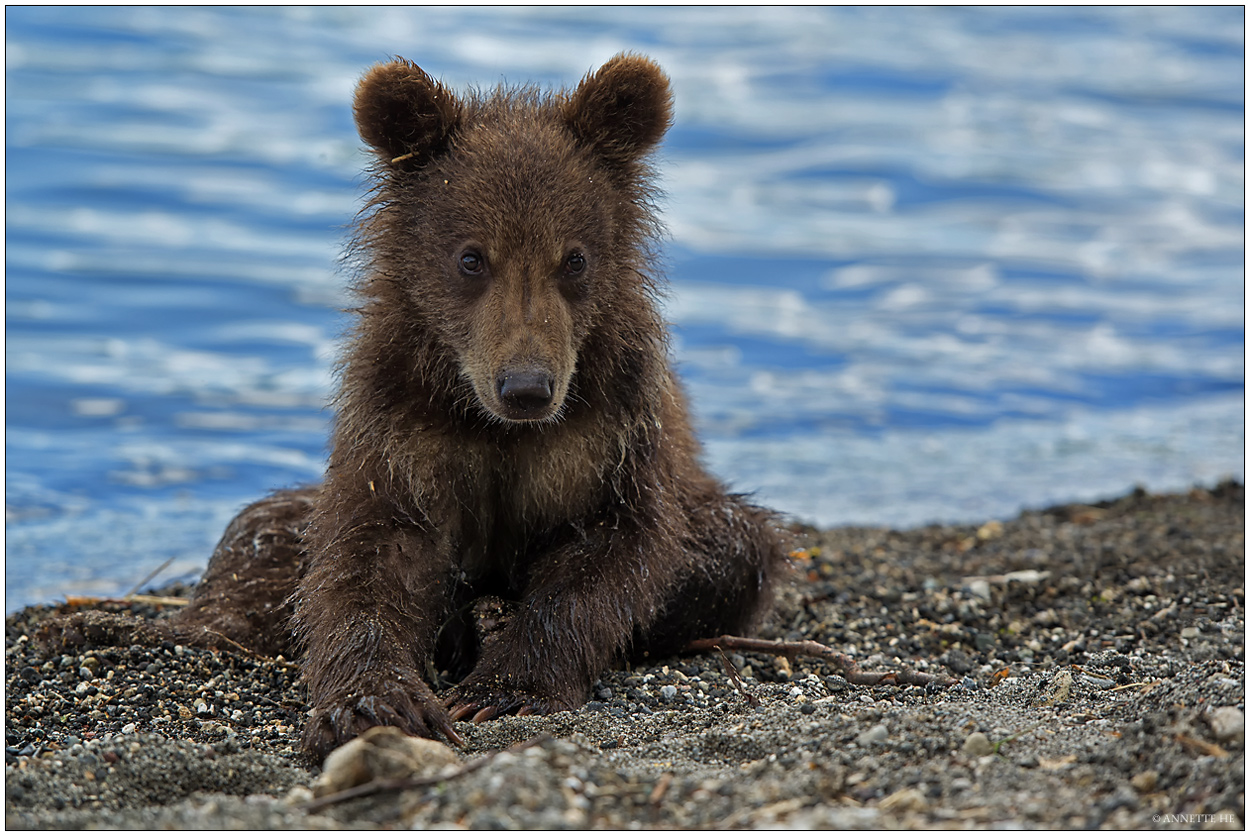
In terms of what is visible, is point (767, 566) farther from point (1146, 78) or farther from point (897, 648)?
point (1146, 78)

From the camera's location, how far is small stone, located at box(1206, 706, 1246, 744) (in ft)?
12.9

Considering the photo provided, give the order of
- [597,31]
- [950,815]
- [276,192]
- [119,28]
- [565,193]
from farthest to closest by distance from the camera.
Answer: [597,31], [119,28], [276,192], [565,193], [950,815]

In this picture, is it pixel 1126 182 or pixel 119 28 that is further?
pixel 119 28

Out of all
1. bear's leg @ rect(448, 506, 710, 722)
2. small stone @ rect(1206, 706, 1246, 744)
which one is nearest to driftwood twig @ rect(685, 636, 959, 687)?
bear's leg @ rect(448, 506, 710, 722)

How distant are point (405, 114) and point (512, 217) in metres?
0.77

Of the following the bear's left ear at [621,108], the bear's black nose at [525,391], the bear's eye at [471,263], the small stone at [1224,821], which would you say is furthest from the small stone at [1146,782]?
the bear's left ear at [621,108]

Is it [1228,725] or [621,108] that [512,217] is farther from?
[1228,725]

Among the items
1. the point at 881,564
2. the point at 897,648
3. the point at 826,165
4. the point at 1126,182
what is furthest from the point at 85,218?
the point at 1126,182

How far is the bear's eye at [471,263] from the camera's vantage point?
18.6 feet

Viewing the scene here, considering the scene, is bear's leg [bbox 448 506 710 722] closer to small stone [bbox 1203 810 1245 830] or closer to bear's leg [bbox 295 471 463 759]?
bear's leg [bbox 295 471 463 759]

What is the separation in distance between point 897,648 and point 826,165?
45.2 ft

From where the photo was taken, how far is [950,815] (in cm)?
370

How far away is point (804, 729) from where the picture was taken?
182 inches

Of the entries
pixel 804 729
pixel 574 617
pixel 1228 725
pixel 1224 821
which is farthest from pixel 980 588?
pixel 1224 821
